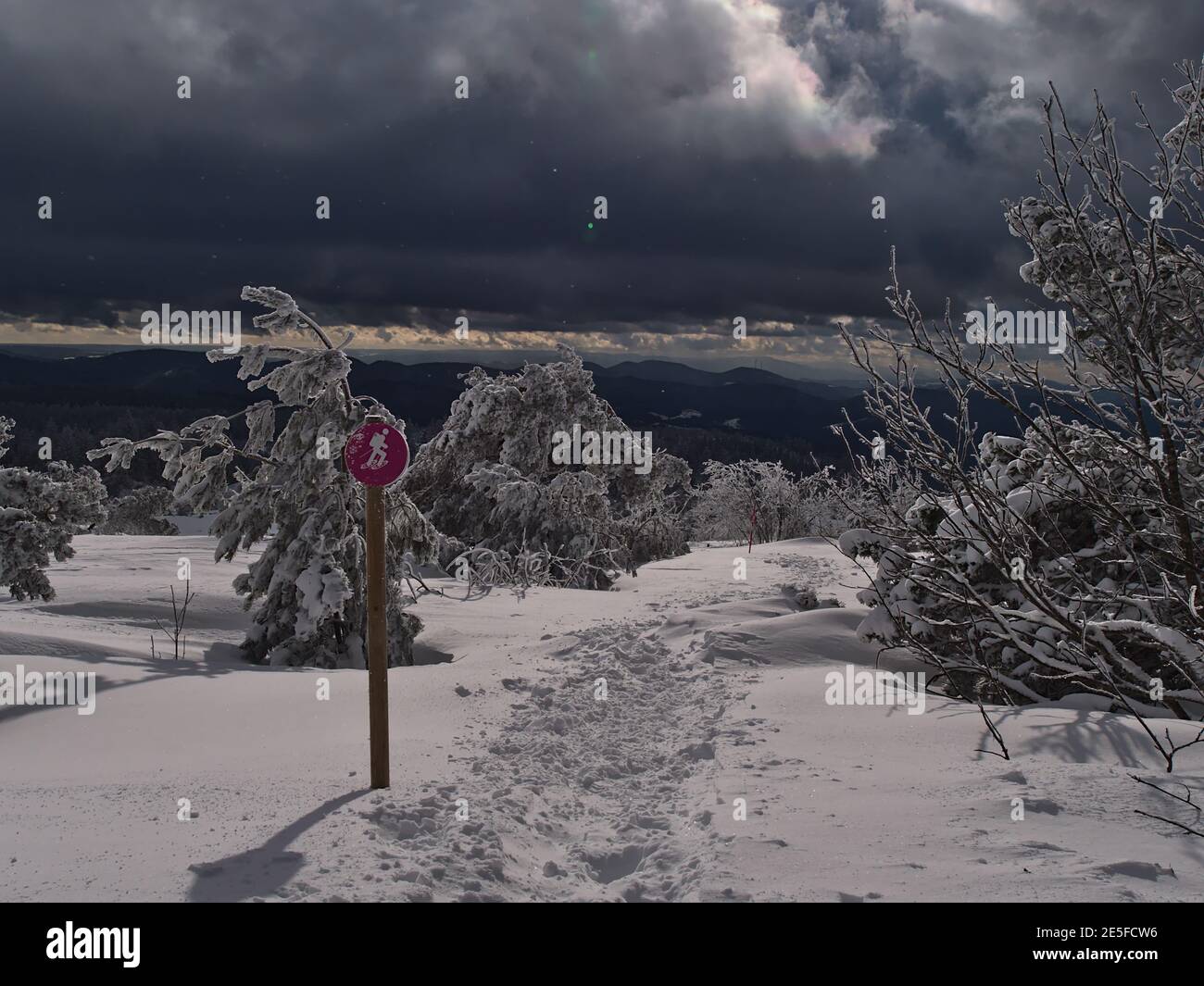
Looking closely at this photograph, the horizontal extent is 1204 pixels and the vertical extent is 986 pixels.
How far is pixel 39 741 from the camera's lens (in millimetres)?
5035

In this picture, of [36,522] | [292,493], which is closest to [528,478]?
[36,522]

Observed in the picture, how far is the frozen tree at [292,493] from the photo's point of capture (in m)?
8.39

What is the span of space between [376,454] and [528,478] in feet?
53.3

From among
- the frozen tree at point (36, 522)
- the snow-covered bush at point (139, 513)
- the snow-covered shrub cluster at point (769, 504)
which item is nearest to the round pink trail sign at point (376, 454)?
the frozen tree at point (36, 522)

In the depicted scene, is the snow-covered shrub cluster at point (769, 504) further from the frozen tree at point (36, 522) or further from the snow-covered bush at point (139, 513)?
the snow-covered bush at point (139, 513)

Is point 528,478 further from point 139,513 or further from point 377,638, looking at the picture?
point 139,513

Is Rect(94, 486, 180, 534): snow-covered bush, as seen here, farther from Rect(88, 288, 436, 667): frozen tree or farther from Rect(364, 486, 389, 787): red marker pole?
Rect(364, 486, 389, 787): red marker pole

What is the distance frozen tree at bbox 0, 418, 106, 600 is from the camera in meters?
10.4

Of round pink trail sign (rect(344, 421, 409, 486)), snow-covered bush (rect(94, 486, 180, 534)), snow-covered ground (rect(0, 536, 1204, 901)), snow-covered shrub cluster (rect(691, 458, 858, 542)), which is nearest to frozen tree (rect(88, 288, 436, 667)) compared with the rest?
snow-covered ground (rect(0, 536, 1204, 901))

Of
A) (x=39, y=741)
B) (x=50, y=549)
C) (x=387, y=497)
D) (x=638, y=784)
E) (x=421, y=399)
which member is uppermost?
(x=421, y=399)
